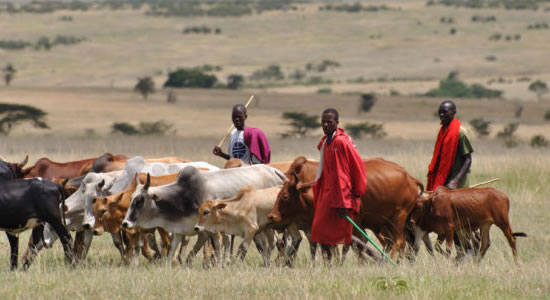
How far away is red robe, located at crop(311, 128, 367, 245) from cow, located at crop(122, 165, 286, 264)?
1.42m

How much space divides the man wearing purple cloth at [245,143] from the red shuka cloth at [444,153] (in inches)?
92.7

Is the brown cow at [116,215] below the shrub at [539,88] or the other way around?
the other way around

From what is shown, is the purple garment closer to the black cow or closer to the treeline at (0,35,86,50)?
the black cow

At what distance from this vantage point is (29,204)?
1141cm

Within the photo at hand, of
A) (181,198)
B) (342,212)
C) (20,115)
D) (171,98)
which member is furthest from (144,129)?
(342,212)

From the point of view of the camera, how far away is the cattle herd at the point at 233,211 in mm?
11500

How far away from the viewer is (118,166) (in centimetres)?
1375

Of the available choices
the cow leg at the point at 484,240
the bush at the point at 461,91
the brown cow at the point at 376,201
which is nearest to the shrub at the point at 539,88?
the bush at the point at 461,91

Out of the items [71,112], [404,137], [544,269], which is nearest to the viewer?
[544,269]

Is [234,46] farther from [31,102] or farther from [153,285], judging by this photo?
[153,285]

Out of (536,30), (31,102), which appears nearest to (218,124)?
(31,102)

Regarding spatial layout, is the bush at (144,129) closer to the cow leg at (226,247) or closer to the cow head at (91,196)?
the cow leg at (226,247)

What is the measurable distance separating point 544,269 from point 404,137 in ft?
118

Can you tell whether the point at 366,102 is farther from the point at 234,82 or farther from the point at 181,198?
the point at 181,198
